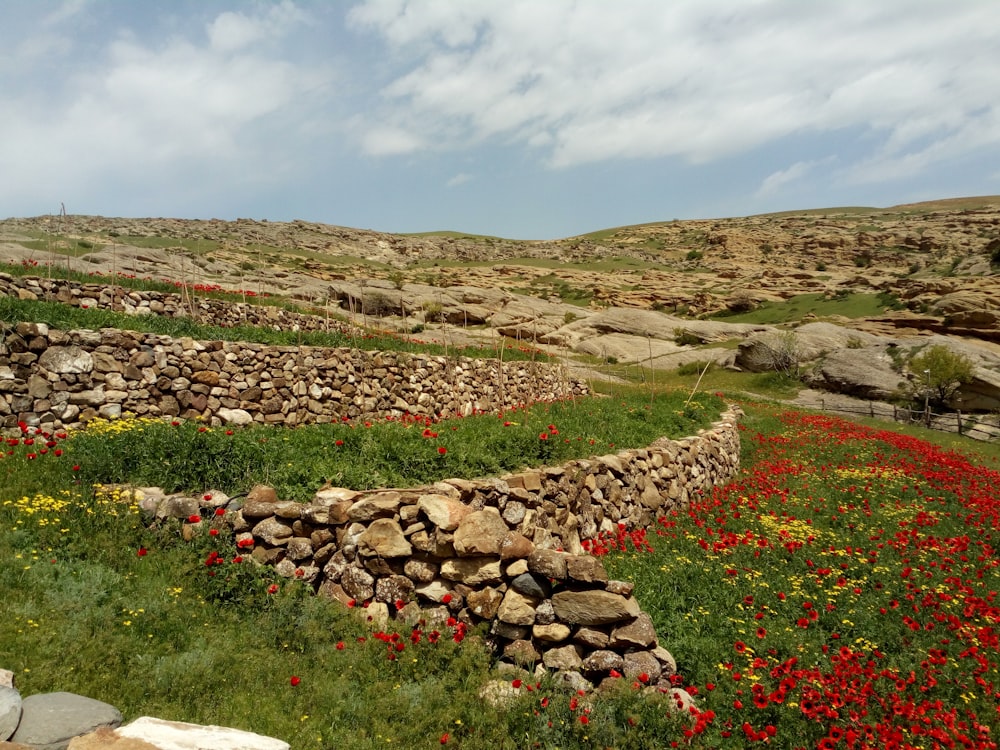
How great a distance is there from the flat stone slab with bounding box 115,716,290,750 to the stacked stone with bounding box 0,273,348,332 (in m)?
14.4

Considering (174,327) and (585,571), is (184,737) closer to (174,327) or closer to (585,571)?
(585,571)

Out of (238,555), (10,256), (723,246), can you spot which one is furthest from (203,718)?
(723,246)

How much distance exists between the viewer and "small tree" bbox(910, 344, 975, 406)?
31484mm

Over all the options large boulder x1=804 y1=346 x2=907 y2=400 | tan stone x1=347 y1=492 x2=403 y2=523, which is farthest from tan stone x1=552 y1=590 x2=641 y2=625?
large boulder x1=804 y1=346 x2=907 y2=400

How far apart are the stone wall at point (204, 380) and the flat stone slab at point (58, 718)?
9.88 metres

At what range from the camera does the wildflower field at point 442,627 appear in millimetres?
4887

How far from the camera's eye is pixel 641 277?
83000mm

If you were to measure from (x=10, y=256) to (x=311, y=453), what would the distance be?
24313 millimetres

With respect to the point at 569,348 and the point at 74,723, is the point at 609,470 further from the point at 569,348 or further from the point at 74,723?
the point at 569,348

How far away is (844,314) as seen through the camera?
5794 centimetres

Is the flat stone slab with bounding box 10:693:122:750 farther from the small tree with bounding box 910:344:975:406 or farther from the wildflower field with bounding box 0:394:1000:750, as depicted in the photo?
the small tree with bounding box 910:344:975:406

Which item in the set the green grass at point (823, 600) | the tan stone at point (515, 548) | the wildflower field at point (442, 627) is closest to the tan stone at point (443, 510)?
the tan stone at point (515, 548)

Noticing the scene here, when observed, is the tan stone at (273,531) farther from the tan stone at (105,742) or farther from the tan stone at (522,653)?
the tan stone at (105,742)

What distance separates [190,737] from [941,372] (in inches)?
1521
